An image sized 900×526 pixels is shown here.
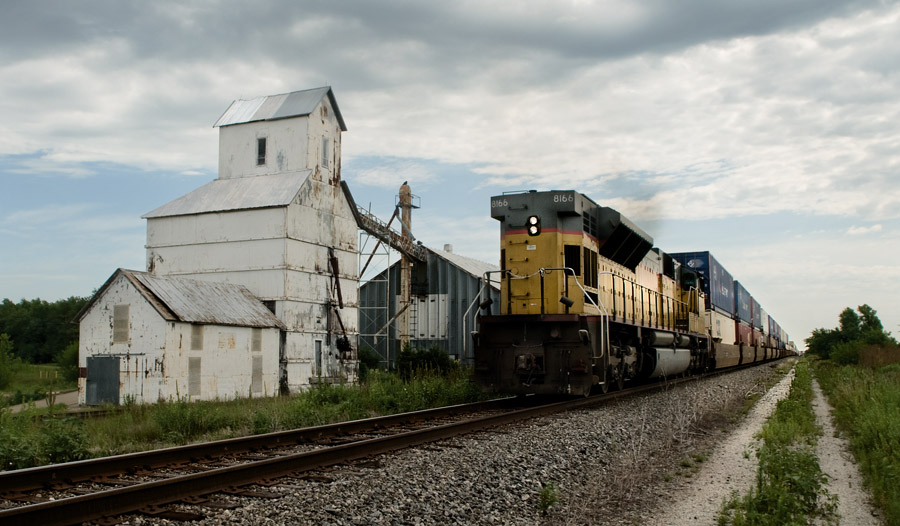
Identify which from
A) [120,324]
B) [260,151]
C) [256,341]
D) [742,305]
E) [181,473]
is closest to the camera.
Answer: [181,473]

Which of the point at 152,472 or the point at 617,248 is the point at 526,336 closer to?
the point at 617,248

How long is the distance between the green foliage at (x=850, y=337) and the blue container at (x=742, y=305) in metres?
4.22

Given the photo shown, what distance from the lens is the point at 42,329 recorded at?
63.4 m

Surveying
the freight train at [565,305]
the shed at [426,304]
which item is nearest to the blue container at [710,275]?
the freight train at [565,305]

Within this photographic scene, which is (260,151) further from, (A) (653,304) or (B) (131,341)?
(A) (653,304)

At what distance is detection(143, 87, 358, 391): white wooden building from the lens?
890 inches

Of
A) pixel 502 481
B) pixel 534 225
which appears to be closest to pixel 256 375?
pixel 534 225

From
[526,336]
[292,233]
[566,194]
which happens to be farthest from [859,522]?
[292,233]

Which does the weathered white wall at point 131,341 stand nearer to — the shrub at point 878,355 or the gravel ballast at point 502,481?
the gravel ballast at point 502,481

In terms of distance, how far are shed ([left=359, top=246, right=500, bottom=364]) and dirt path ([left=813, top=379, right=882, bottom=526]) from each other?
68.9 ft

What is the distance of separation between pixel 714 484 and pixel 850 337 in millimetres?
44820

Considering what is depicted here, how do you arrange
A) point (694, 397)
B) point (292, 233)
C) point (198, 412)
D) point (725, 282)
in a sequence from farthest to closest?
point (725, 282)
point (292, 233)
point (694, 397)
point (198, 412)

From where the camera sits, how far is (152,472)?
6527mm

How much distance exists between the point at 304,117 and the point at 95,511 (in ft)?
69.6
